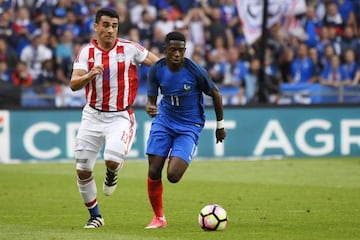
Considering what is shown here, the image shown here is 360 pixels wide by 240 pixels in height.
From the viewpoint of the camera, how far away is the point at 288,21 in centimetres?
2473

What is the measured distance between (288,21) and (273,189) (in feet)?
30.9

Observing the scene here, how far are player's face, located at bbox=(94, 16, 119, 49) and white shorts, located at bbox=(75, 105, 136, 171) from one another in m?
0.78

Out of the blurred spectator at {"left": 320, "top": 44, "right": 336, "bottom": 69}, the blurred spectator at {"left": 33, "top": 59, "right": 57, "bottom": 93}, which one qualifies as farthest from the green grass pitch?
the blurred spectator at {"left": 320, "top": 44, "right": 336, "bottom": 69}

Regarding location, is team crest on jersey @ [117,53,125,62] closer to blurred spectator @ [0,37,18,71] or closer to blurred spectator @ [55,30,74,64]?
blurred spectator @ [0,37,18,71]

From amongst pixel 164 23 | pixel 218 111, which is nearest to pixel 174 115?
pixel 218 111

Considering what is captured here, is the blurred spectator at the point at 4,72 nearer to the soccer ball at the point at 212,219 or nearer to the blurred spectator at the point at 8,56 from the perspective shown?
the blurred spectator at the point at 8,56

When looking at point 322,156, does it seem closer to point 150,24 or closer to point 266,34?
point 266,34

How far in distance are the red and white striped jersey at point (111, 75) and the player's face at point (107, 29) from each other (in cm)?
12

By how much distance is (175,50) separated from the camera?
10836mm

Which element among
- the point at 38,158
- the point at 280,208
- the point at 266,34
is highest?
the point at 266,34

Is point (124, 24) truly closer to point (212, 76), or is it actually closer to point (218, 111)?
point (212, 76)

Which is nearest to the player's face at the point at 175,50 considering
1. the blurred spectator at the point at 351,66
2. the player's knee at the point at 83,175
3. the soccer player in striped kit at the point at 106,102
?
the soccer player in striped kit at the point at 106,102

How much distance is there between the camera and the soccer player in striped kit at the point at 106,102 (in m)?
11.2

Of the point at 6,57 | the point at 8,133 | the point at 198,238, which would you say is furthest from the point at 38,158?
the point at 198,238
